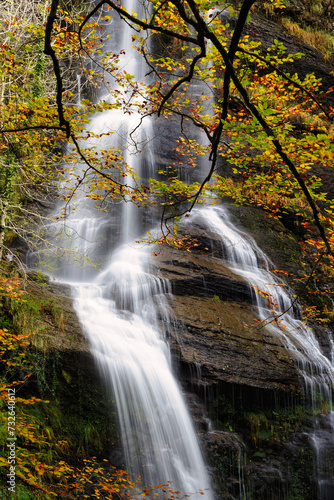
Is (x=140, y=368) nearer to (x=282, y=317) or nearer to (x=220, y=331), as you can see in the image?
(x=220, y=331)

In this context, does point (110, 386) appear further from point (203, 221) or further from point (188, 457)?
point (203, 221)

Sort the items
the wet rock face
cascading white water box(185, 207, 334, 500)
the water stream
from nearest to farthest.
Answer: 1. the water stream
2. cascading white water box(185, 207, 334, 500)
3. the wet rock face

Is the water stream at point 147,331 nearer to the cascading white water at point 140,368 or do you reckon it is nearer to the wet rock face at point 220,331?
the cascading white water at point 140,368

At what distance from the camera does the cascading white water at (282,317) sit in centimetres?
662

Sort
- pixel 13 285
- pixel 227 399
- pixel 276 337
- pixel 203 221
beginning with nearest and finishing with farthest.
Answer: pixel 13 285 → pixel 227 399 → pixel 276 337 → pixel 203 221

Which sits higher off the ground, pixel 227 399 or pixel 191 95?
pixel 191 95

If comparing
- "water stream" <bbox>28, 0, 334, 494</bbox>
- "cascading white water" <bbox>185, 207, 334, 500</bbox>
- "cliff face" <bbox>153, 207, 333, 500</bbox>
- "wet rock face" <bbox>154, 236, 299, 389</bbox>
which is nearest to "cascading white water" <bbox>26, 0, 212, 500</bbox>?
"water stream" <bbox>28, 0, 334, 494</bbox>

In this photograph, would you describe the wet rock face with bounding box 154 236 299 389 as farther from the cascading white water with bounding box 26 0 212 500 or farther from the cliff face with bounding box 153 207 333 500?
the cascading white water with bounding box 26 0 212 500

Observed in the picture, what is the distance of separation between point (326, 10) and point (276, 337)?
20.1 m

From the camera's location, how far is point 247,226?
37.2 ft

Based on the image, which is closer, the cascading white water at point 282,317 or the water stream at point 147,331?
the water stream at point 147,331

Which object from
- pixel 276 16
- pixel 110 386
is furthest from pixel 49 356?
pixel 276 16

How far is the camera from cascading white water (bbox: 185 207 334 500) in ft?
21.7

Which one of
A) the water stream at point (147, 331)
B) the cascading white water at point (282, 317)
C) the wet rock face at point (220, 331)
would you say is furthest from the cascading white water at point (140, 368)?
the cascading white water at point (282, 317)
